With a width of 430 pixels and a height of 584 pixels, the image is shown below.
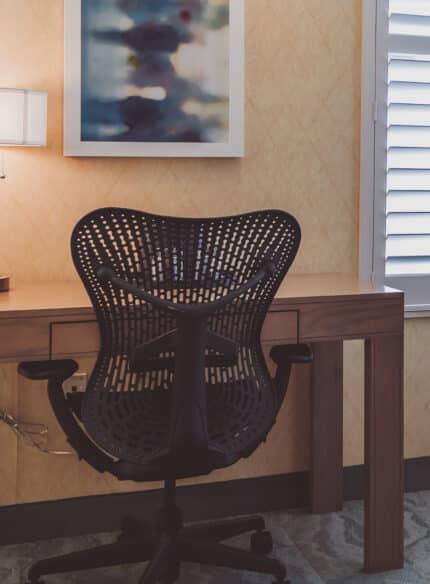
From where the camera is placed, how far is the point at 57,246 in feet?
8.14

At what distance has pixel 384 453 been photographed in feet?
7.44

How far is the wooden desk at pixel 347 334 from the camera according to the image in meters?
1.94

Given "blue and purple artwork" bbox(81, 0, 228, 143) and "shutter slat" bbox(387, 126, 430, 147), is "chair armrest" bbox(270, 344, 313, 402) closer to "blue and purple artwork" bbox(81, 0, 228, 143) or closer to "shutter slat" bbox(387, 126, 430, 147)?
"blue and purple artwork" bbox(81, 0, 228, 143)

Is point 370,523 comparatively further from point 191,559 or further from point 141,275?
point 141,275

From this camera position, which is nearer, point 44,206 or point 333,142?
point 44,206

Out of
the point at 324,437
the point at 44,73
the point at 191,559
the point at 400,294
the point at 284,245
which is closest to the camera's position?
the point at 284,245

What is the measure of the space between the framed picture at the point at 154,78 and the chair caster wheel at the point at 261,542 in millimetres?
1275

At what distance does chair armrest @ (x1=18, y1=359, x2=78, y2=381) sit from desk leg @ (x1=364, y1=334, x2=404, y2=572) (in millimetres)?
916

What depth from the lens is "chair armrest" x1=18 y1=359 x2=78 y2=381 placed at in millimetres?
1854

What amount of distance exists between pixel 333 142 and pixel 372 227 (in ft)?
1.13

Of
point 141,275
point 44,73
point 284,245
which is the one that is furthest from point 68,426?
point 44,73

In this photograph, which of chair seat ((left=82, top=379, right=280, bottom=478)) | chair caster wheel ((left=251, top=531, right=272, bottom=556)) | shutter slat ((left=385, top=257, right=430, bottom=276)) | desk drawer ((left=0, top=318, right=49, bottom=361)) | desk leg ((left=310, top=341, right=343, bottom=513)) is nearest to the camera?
chair seat ((left=82, top=379, right=280, bottom=478))

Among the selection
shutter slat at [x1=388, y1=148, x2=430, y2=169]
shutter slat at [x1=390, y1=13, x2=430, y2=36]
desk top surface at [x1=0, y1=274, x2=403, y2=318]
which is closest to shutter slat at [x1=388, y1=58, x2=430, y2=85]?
shutter slat at [x1=390, y1=13, x2=430, y2=36]

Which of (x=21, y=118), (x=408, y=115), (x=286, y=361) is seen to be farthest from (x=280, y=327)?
(x=408, y=115)
